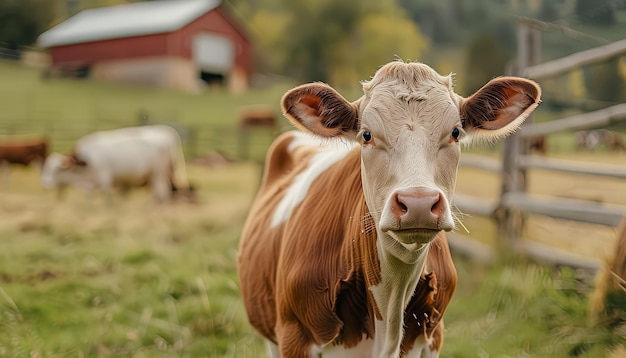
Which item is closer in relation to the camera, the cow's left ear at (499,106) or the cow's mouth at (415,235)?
the cow's mouth at (415,235)

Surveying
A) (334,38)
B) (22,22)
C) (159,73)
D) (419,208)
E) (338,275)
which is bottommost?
(159,73)

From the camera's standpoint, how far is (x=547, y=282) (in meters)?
4.40

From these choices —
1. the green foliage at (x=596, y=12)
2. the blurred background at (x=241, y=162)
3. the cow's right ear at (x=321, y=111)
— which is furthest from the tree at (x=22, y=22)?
the cow's right ear at (x=321, y=111)

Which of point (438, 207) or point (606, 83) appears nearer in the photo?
point (438, 207)

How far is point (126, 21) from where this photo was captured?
11562 millimetres

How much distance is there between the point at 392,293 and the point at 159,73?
975cm

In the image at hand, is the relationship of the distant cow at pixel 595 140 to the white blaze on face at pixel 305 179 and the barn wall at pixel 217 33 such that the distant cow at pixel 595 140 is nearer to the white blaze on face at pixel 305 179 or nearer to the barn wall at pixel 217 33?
the white blaze on face at pixel 305 179

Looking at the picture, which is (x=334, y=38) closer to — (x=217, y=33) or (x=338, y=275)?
(x=217, y=33)

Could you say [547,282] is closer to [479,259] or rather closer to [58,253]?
[479,259]

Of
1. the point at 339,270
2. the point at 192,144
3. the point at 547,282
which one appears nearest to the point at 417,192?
the point at 339,270

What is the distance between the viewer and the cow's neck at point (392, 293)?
6.58 feet

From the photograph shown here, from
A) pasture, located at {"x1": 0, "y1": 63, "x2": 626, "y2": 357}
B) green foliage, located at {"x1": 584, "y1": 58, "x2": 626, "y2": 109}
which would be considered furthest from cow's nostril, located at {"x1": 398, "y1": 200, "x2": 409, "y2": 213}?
green foliage, located at {"x1": 584, "y1": 58, "x2": 626, "y2": 109}

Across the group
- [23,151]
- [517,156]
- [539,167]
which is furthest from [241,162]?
[539,167]

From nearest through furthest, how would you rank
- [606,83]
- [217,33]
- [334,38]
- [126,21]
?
[606,83], [334,38], [126,21], [217,33]
